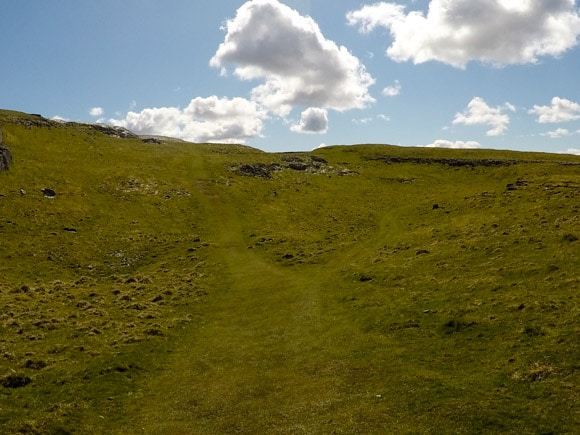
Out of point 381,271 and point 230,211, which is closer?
point 381,271

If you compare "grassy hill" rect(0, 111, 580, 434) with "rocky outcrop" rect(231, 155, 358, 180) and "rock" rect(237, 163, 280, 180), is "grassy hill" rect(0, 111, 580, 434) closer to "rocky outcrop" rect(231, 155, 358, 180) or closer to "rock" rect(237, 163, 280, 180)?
"rock" rect(237, 163, 280, 180)

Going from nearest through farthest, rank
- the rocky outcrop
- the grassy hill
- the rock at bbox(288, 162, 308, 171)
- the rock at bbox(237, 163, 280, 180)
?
the grassy hill < the rock at bbox(237, 163, 280, 180) < the rocky outcrop < the rock at bbox(288, 162, 308, 171)

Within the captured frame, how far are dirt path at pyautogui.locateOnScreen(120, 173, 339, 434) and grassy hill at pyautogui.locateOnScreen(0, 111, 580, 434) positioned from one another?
142 millimetres

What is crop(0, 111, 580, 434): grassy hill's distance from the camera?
22.9 metres

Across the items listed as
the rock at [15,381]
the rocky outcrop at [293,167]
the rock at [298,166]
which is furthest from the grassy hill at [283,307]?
the rock at [298,166]

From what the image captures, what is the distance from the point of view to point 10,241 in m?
57.6

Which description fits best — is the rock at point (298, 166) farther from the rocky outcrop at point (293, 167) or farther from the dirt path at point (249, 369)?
the dirt path at point (249, 369)

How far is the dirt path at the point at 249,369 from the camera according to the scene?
900 inches

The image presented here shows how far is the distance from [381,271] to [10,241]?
45.0 meters

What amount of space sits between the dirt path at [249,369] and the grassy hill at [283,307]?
0.47 ft

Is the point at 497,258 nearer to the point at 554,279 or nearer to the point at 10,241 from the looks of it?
the point at 554,279

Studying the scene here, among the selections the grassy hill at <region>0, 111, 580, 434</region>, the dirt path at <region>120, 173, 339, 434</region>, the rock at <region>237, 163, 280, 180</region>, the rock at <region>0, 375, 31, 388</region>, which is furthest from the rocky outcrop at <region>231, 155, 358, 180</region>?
the rock at <region>0, 375, 31, 388</region>

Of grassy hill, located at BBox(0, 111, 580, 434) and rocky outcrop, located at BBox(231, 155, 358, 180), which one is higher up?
rocky outcrop, located at BBox(231, 155, 358, 180)

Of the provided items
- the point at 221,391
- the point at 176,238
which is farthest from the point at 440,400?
the point at 176,238
